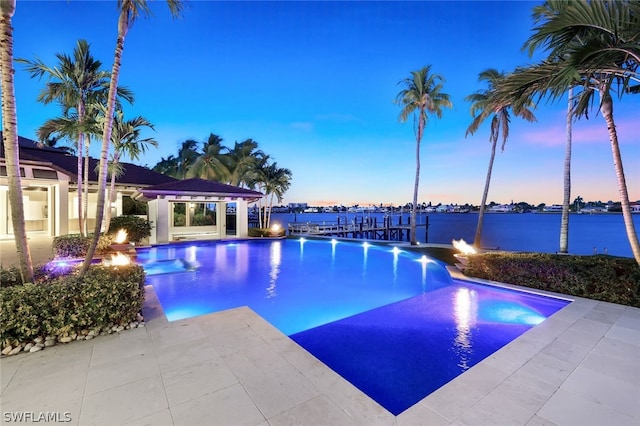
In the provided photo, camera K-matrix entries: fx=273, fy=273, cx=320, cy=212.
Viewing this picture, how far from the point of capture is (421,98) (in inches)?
582

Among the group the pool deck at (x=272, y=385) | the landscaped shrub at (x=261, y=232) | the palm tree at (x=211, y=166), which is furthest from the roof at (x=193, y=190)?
the pool deck at (x=272, y=385)

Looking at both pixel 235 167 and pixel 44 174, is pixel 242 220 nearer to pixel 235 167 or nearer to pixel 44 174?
pixel 235 167

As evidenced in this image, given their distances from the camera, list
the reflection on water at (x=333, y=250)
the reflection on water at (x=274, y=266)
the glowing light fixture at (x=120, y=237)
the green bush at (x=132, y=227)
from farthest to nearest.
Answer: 1. the green bush at (x=132, y=227)
2. the reflection on water at (x=333, y=250)
3. the glowing light fixture at (x=120, y=237)
4. the reflection on water at (x=274, y=266)

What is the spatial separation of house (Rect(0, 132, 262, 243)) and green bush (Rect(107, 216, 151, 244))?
73 cm

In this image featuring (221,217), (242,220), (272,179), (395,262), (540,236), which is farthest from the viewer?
(540,236)

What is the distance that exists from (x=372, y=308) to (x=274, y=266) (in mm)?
5326

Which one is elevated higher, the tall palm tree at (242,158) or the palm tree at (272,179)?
the tall palm tree at (242,158)

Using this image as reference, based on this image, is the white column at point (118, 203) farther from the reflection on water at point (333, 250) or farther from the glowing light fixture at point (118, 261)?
the reflection on water at point (333, 250)

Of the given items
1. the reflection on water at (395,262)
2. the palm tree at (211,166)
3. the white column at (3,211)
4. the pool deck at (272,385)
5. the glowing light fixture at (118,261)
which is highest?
the palm tree at (211,166)

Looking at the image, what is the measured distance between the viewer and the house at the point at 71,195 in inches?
536

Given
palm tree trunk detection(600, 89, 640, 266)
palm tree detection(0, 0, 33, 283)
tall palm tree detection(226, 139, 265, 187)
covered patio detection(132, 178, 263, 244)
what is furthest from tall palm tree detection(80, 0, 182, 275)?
tall palm tree detection(226, 139, 265, 187)

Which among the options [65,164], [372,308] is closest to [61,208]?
[65,164]

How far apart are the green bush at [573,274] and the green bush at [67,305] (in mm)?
→ 8024

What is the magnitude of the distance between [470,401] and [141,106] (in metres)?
24.4
